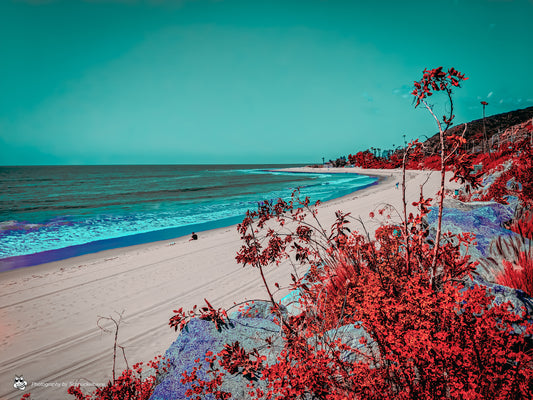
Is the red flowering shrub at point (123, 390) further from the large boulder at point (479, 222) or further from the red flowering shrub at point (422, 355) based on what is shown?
the large boulder at point (479, 222)

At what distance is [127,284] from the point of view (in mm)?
7484

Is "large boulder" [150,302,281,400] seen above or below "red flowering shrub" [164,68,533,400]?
below

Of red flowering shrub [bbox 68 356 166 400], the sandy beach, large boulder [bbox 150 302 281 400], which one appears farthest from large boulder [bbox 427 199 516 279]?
red flowering shrub [bbox 68 356 166 400]

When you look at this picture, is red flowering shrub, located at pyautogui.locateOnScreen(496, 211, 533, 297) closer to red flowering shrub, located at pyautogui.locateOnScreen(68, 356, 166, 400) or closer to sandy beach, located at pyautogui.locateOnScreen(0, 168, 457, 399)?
sandy beach, located at pyautogui.locateOnScreen(0, 168, 457, 399)

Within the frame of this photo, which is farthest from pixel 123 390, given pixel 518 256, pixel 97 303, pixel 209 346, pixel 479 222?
pixel 479 222

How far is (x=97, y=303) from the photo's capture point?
648cm

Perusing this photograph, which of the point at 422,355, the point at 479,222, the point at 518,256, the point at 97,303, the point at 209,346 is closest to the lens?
the point at 422,355

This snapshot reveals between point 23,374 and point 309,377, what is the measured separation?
17.8 ft

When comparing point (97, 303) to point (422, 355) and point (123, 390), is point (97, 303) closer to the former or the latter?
point (123, 390)

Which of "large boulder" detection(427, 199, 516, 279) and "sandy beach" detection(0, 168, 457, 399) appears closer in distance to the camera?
"large boulder" detection(427, 199, 516, 279)

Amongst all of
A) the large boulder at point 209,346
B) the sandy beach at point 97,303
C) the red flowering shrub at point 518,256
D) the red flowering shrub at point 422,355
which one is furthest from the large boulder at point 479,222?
the large boulder at point 209,346

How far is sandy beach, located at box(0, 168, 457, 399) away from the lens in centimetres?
433

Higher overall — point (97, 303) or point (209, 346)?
point (209, 346)

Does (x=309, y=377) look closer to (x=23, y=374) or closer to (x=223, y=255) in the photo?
(x=23, y=374)
